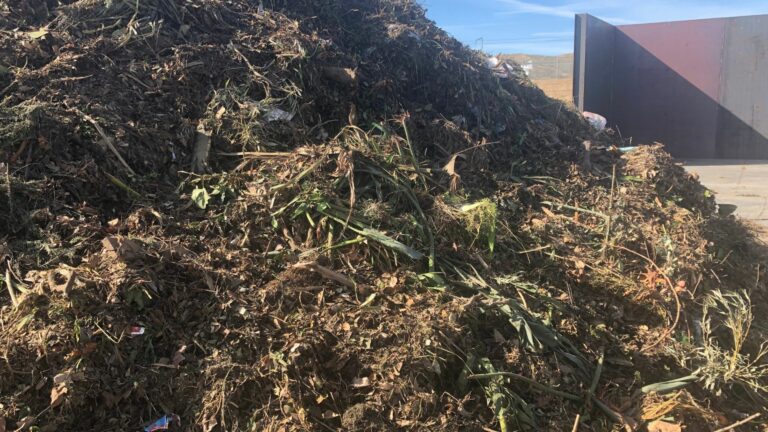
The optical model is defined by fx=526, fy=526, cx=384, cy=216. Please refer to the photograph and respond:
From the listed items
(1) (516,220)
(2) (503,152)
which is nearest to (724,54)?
(2) (503,152)

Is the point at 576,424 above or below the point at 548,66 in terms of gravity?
below

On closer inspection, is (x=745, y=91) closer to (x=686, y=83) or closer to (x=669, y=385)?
(x=686, y=83)

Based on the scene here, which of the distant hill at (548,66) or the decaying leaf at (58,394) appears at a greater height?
the distant hill at (548,66)

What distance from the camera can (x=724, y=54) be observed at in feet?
43.5

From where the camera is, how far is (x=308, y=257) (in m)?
2.75

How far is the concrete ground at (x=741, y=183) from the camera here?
22.6 feet

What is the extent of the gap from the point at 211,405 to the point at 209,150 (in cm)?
169

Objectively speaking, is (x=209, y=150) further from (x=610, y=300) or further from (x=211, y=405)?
(x=610, y=300)

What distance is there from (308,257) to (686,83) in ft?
46.3

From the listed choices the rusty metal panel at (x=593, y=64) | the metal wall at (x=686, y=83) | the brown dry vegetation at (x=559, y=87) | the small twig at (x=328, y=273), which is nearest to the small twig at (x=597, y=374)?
the small twig at (x=328, y=273)

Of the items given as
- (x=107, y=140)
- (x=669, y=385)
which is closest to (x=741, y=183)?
(x=669, y=385)

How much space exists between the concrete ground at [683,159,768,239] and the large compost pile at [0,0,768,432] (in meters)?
2.96

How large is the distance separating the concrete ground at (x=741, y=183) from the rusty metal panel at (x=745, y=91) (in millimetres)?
601

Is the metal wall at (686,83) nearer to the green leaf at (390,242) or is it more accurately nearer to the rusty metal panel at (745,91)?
the rusty metal panel at (745,91)
